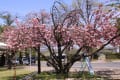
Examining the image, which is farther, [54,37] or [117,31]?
[54,37]

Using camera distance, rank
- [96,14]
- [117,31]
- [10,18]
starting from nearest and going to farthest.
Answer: [117,31]
[96,14]
[10,18]

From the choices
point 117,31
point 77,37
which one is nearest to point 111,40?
point 117,31

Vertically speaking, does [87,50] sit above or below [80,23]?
below

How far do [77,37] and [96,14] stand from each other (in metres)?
2.62

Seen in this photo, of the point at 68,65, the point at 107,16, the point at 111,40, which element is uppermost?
the point at 107,16

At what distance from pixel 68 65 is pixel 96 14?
15.8ft

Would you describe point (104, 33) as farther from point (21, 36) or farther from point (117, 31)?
point (21, 36)

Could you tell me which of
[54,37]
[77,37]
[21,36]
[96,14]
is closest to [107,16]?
[96,14]

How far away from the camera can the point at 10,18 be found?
191 feet

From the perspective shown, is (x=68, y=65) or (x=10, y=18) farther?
(x=10, y=18)

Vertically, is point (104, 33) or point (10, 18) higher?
point (10, 18)

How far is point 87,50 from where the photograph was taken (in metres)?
28.5

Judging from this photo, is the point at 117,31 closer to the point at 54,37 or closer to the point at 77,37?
the point at 77,37

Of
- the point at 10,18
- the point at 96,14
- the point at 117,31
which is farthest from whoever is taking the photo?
the point at 10,18
